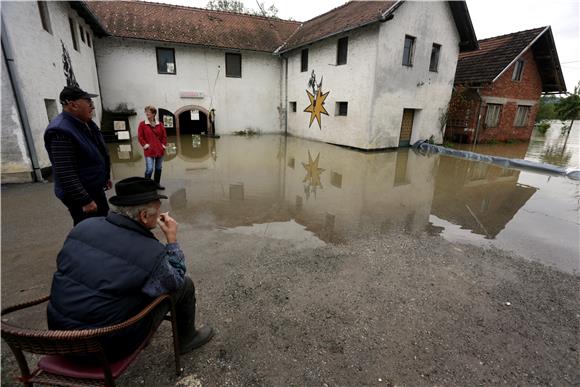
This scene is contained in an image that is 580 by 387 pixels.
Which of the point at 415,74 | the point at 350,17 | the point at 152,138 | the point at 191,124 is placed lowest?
the point at 191,124

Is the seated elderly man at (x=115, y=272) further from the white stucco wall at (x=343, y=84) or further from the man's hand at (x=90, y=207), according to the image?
the white stucco wall at (x=343, y=84)

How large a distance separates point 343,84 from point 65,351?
46.4 ft

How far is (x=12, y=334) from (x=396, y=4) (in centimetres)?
1374

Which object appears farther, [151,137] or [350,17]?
[350,17]

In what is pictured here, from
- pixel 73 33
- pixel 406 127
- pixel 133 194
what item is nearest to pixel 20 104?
pixel 73 33

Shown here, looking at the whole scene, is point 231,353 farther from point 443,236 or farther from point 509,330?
point 443,236

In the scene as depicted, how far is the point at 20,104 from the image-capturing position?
671 centimetres

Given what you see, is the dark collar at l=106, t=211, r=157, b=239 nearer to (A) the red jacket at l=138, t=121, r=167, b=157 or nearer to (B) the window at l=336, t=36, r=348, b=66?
(A) the red jacket at l=138, t=121, r=167, b=157

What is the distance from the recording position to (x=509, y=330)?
111 inches

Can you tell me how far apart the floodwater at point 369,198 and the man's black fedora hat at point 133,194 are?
9.61 feet

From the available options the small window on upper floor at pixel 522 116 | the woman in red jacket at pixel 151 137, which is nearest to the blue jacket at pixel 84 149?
the woman in red jacket at pixel 151 137

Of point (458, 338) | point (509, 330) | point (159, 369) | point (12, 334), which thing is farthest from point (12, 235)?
point (509, 330)

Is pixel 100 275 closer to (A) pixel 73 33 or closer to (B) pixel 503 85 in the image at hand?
(A) pixel 73 33

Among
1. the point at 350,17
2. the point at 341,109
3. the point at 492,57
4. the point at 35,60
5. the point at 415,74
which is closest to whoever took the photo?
the point at 35,60
